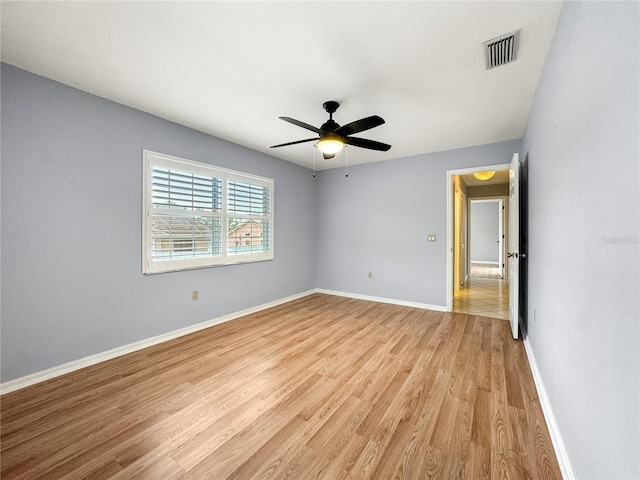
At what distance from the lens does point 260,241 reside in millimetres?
4266

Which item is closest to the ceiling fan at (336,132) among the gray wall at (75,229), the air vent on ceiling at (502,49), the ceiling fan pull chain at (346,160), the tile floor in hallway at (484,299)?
the air vent on ceiling at (502,49)

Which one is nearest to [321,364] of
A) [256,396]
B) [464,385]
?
[256,396]

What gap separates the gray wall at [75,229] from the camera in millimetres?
2086

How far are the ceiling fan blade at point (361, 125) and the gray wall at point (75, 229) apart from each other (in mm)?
2028

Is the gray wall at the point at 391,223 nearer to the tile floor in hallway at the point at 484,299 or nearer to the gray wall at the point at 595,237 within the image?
the tile floor in hallway at the point at 484,299

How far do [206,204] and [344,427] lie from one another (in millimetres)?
2918

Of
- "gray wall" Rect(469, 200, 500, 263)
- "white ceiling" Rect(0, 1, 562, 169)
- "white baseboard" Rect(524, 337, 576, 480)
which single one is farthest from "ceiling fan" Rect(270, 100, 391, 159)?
"gray wall" Rect(469, 200, 500, 263)

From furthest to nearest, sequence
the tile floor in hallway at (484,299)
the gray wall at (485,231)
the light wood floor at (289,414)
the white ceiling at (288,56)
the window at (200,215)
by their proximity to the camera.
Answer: the gray wall at (485,231) < the tile floor in hallway at (484,299) < the window at (200,215) < the white ceiling at (288,56) < the light wood floor at (289,414)

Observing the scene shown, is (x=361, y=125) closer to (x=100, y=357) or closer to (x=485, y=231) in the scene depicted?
(x=100, y=357)

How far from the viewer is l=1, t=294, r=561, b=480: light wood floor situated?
138 centimetres

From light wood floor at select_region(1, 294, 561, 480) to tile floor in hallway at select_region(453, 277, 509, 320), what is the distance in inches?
45.7

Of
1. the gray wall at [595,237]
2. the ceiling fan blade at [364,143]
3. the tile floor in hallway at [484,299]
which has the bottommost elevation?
the tile floor in hallway at [484,299]

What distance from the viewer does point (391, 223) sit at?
462cm

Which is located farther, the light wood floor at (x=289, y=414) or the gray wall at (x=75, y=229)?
the gray wall at (x=75, y=229)
